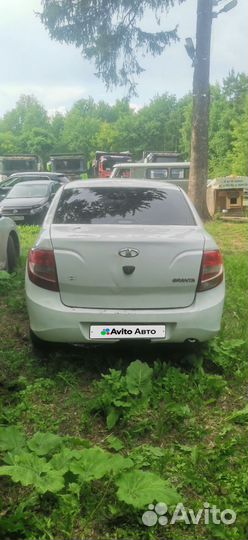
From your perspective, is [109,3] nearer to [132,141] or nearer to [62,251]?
[62,251]

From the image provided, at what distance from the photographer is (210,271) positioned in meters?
3.61

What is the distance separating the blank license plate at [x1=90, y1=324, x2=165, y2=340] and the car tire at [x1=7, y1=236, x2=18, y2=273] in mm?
3723

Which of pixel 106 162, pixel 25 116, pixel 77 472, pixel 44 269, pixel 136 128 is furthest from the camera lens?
pixel 25 116

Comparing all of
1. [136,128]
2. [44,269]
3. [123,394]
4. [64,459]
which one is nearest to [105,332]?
[123,394]

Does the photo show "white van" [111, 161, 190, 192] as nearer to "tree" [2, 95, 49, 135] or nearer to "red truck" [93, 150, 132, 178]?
"red truck" [93, 150, 132, 178]

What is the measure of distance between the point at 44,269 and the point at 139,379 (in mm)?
1006

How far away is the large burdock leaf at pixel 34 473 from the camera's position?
2301mm

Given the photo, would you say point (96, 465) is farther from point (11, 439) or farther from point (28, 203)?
point (28, 203)

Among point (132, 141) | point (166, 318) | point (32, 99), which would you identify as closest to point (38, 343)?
point (166, 318)

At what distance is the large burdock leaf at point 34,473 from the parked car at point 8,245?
13.8 ft

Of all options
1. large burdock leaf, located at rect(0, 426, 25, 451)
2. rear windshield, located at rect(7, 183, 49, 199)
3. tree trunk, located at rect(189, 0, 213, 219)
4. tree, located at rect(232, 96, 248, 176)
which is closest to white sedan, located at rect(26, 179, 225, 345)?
large burdock leaf, located at rect(0, 426, 25, 451)

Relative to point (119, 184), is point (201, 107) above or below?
above

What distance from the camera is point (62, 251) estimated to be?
352 centimetres

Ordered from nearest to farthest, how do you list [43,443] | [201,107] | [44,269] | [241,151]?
[43,443] < [44,269] < [201,107] < [241,151]
